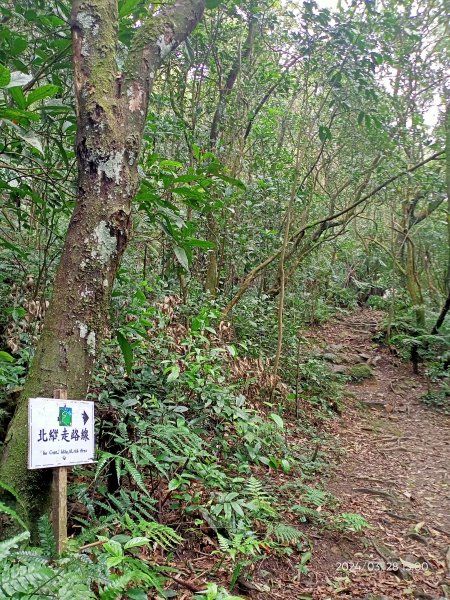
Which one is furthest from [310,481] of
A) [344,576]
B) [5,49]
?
[5,49]

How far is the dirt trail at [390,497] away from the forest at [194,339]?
28mm

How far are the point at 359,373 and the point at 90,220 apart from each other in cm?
856

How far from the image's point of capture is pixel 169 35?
8.37ft

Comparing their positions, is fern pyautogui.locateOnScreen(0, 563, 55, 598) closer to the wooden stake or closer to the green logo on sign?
the wooden stake

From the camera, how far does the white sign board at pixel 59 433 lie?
71.3 inches

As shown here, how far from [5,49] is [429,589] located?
4364 millimetres

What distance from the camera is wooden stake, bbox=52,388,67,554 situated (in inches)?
73.0

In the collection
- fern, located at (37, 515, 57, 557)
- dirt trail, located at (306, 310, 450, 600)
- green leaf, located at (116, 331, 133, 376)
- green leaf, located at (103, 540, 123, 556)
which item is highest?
green leaf, located at (116, 331, 133, 376)

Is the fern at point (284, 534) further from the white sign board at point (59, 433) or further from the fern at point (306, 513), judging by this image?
the white sign board at point (59, 433)

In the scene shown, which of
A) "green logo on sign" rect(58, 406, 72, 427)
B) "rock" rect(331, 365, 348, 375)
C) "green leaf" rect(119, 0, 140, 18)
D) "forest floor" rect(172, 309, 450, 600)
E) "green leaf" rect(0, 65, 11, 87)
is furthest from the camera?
"rock" rect(331, 365, 348, 375)

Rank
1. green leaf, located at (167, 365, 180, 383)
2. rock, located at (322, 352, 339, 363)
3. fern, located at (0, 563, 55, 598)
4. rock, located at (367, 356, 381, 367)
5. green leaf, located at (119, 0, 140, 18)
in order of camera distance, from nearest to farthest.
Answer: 1. fern, located at (0, 563, 55, 598)
2. green leaf, located at (119, 0, 140, 18)
3. green leaf, located at (167, 365, 180, 383)
4. rock, located at (322, 352, 339, 363)
5. rock, located at (367, 356, 381, 367)

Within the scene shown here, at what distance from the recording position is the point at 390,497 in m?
4.77

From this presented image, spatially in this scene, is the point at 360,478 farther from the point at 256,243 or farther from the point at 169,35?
the point at 169,35

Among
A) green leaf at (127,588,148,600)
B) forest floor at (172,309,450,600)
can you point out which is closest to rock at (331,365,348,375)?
forest floor at (172,309,450,600)
